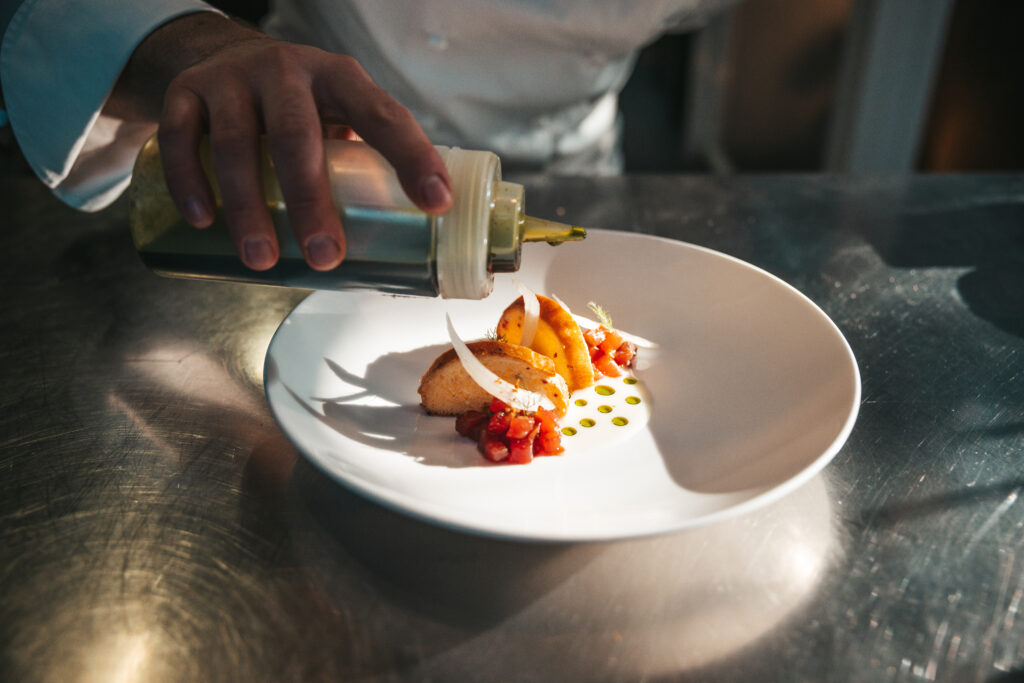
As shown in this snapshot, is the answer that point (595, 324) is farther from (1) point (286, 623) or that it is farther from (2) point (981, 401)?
(1) point (286, 623)

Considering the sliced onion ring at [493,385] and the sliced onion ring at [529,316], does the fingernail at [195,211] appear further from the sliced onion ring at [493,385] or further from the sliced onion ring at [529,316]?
the sliced onion ring at [529,316]

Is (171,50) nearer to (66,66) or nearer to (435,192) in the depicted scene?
(66,66)

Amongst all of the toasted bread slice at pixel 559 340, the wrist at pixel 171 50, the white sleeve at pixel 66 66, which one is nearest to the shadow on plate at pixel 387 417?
the toasted bread slice at pixel 559 340

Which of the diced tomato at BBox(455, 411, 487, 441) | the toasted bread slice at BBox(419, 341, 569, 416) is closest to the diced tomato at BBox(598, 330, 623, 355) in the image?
the toasted bread slice at BBox(419, 341, 569, 416)

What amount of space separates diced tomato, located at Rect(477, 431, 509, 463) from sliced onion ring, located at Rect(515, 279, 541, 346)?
0.20 meters

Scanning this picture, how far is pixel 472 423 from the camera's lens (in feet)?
2.76

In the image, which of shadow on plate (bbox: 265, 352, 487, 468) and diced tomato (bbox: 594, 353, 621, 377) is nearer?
shadow on plate (bbox: 265, 352, 487, 468)

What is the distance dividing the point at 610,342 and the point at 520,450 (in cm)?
27

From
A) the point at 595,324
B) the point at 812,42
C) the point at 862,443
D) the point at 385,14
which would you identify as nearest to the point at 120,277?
the point at 385,14

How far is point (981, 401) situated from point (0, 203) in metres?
1.87

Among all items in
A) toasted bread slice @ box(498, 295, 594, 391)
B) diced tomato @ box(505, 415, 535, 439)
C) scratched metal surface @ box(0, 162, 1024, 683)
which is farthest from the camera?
toasted bread slice @ box(498, 295, 594, 391)

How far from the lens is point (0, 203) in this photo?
5.06ft

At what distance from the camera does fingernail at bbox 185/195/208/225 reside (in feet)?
2.10

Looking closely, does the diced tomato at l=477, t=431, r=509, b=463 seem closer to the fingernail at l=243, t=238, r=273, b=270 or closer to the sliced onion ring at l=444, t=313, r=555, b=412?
the sliced onion ring at l=444, t=313, r=555, b=412
